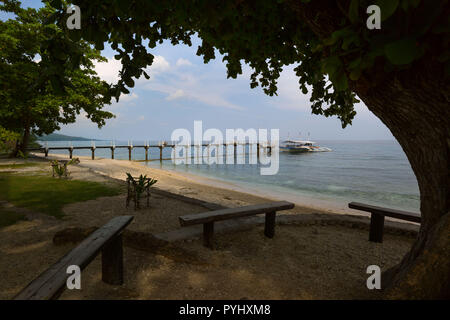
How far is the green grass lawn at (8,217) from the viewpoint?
4648 mm

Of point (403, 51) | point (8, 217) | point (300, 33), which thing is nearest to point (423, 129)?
point (403, 51)

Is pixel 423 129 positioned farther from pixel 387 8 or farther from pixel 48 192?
pixel 48 192

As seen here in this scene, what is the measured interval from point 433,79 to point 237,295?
2588 mm

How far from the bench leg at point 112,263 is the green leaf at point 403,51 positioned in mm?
2912

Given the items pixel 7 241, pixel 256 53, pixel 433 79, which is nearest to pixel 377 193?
pixel 256 53

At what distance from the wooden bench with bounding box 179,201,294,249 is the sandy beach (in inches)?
7.6

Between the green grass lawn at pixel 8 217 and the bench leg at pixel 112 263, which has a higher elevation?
the bench leg at pixel 112 263

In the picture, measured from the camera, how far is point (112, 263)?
2682 mm

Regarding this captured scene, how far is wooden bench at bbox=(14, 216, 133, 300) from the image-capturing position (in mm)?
1557

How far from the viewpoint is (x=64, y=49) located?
2088 millimetres

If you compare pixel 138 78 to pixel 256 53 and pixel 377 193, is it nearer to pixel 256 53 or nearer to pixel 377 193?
pixel 256 53

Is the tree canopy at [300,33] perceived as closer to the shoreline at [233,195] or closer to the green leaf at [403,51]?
the green leaf at [403,51]

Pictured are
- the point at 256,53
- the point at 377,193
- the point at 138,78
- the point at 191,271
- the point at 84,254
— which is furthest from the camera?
the point at 377,193

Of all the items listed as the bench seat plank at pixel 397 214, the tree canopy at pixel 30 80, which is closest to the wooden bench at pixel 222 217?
the bench seat plank at pixel 397 214
